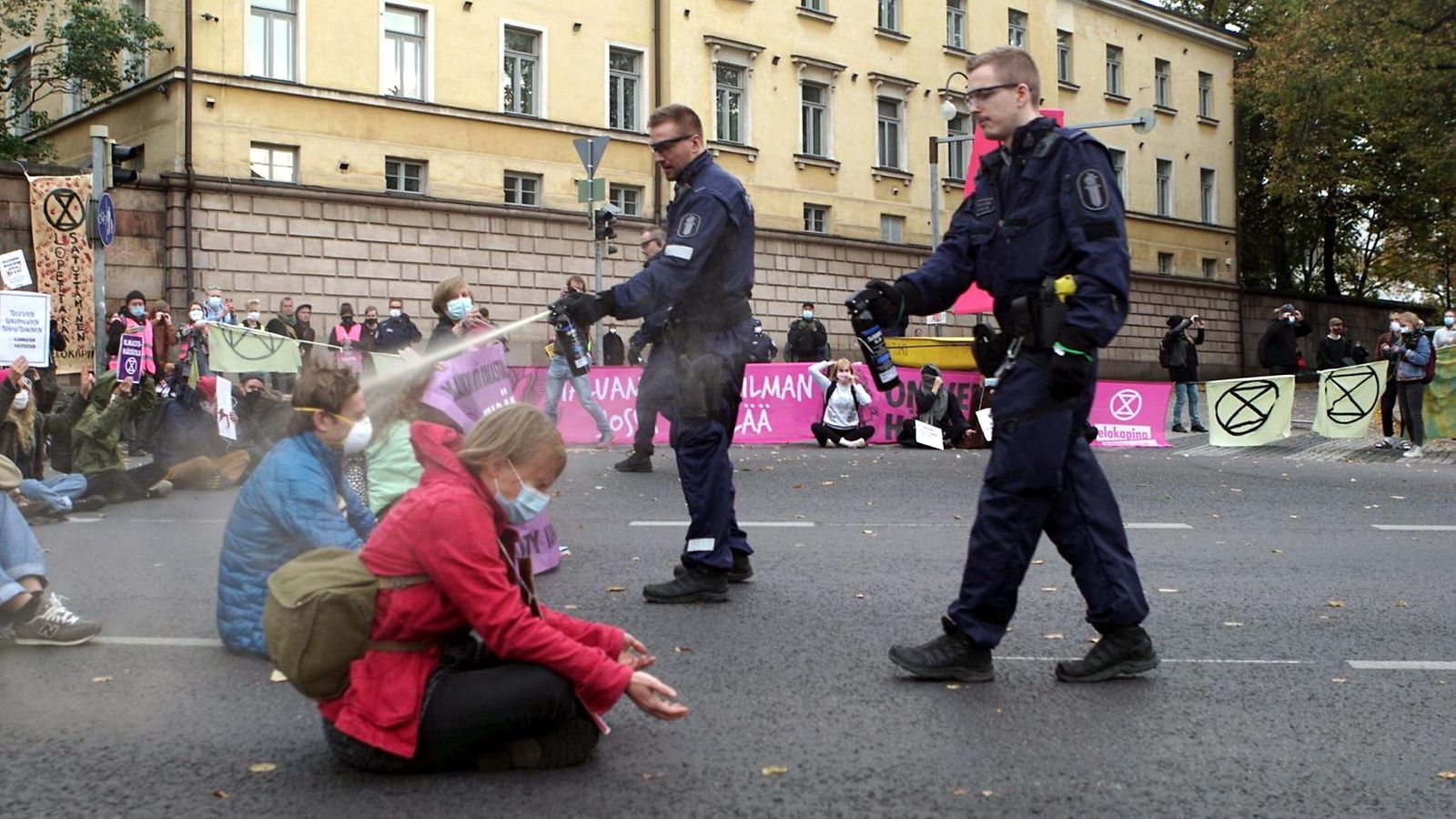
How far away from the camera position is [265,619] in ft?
12.5

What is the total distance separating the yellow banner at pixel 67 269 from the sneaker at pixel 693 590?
19.7 meters

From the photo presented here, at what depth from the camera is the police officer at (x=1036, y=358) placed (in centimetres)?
470

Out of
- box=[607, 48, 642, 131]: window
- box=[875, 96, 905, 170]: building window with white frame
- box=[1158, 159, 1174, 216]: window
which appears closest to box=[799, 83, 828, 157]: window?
box=[875, 96, 905, 170]: building window with white frame

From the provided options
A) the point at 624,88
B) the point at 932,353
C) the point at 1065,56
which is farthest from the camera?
the point at 1065,56

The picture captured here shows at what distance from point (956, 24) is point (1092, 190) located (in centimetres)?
3982

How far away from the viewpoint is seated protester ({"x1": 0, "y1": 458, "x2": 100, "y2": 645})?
5.64m

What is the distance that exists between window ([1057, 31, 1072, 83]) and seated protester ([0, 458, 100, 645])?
145ft

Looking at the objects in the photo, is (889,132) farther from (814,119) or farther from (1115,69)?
(1115,69)

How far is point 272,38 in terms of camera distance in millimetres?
28375

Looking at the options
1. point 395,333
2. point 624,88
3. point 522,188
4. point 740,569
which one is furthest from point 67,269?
point 740,569

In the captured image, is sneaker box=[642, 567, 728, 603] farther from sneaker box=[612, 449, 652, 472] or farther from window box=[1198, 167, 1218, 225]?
window box=[1198, 167, 1218, 225]

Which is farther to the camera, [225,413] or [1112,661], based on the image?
[225,413]

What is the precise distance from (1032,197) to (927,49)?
1497 inches

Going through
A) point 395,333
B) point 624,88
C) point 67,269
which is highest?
point 624,88
